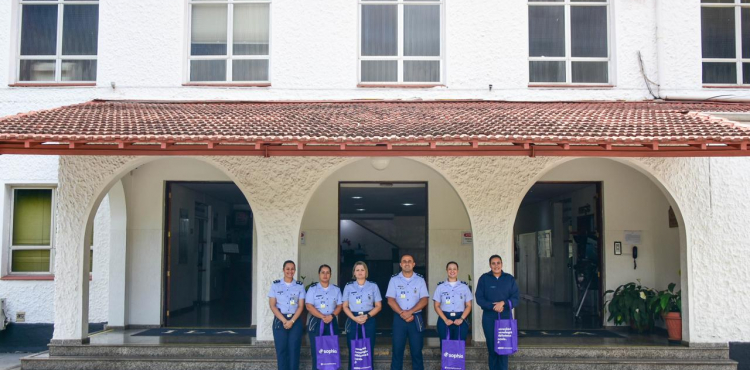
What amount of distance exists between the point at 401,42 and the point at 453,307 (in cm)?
513

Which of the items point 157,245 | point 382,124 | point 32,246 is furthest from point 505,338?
point 32,246

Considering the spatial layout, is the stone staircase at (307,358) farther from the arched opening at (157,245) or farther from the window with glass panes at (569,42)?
the window with glass panes at (569,42)

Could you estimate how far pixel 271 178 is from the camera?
10039 mm

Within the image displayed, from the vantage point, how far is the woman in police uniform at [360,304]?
28.4 ft

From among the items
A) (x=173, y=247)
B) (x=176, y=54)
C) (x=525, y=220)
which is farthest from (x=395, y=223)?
(x=176, y=54)

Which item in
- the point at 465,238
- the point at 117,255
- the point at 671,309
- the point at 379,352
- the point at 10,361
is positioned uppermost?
the point at 465,238

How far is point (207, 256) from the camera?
53.6 feet

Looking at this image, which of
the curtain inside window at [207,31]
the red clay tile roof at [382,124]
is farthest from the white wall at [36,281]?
the curtain inside window at [207,31]

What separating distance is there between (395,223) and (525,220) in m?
4.25

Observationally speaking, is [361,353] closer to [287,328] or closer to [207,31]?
[287,328]

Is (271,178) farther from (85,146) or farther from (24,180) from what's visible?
(24,180)

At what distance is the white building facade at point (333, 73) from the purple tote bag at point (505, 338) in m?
3.21

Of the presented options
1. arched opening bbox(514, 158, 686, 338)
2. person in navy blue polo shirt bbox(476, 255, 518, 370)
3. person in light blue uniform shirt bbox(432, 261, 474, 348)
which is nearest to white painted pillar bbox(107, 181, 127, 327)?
person in light blue uniform shirt bbox(432, 261, 474, 348)

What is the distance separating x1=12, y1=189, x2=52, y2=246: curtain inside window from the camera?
39.0 ft
